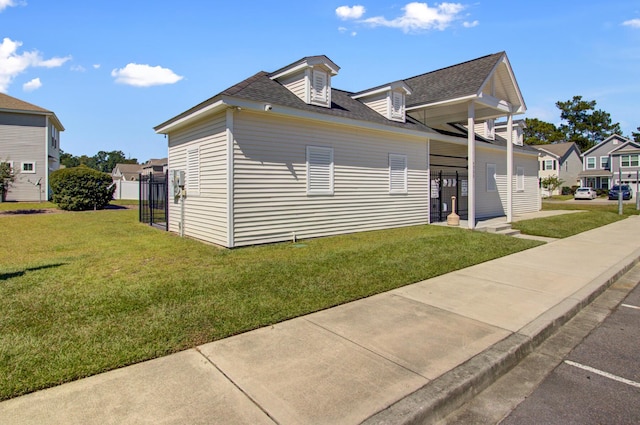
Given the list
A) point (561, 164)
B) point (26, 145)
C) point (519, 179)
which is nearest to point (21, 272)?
point (519, 179)

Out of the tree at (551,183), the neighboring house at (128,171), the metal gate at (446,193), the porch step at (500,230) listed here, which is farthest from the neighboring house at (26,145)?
the tree at (551,183)

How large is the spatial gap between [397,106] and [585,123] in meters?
74.9

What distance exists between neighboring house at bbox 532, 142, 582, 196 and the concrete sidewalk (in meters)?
50.9

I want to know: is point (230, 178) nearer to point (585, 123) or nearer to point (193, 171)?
point (193, 171)

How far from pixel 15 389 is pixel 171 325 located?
1.42 meters

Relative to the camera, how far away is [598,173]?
161 feet

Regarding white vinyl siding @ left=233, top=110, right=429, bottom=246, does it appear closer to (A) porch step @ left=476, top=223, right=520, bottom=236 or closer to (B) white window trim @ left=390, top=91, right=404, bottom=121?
(B) white window trim @ left=390, top=91, right=404, bottom=121

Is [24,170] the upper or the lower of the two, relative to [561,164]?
lower

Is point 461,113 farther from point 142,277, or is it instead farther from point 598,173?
point 598,173

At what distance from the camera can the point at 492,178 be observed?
18.4 metres

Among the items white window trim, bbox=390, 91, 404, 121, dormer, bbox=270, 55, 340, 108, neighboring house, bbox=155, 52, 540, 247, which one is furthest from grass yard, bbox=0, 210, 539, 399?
white window trim, bbox=390, 91, 404, 121

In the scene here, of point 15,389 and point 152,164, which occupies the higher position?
point 152,164

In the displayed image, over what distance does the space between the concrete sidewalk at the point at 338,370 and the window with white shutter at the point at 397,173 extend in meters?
7.54

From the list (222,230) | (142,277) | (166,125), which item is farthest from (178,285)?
(166,125)
